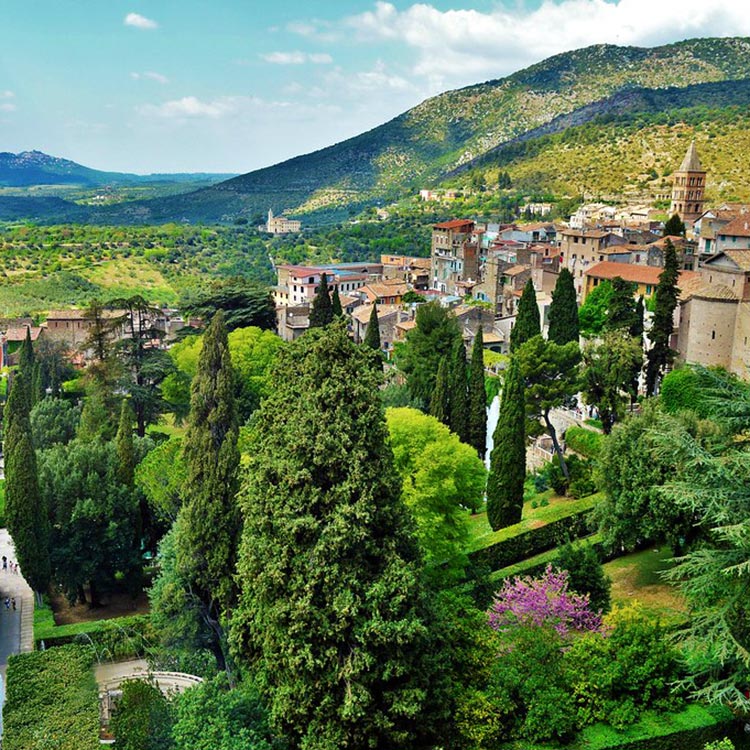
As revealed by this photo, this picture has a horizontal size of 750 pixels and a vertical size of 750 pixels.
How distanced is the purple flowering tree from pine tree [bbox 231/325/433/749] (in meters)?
3.64

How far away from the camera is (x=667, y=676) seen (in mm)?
14164

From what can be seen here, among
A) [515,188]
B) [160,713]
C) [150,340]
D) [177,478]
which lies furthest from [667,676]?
[515,188]

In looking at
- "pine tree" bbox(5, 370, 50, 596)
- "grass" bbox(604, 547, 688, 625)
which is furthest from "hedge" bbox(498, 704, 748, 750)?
"pine tree" bbox(5, 370, 50, 596)

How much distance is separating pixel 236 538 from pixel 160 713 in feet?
19.3

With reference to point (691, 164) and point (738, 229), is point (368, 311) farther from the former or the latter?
point (691, 164)

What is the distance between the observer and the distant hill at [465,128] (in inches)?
6447

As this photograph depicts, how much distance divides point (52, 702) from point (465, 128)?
178282 millimetres

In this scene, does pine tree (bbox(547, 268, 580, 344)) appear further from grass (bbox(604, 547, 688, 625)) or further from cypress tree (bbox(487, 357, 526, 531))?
grass (bbox(604, 547, 688, 625))

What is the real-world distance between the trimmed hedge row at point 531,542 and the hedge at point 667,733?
28.3ft

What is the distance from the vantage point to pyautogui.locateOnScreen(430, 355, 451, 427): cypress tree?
108ft

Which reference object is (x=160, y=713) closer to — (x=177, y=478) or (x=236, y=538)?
(x=236, y=538)

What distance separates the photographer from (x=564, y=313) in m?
39.3

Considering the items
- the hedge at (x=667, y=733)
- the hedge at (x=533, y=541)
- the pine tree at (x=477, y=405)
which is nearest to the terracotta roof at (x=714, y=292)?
the pine tree at (x=477, y=405)

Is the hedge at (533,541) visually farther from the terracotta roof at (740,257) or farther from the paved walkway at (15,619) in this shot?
the terracotta roof at (740,257)
